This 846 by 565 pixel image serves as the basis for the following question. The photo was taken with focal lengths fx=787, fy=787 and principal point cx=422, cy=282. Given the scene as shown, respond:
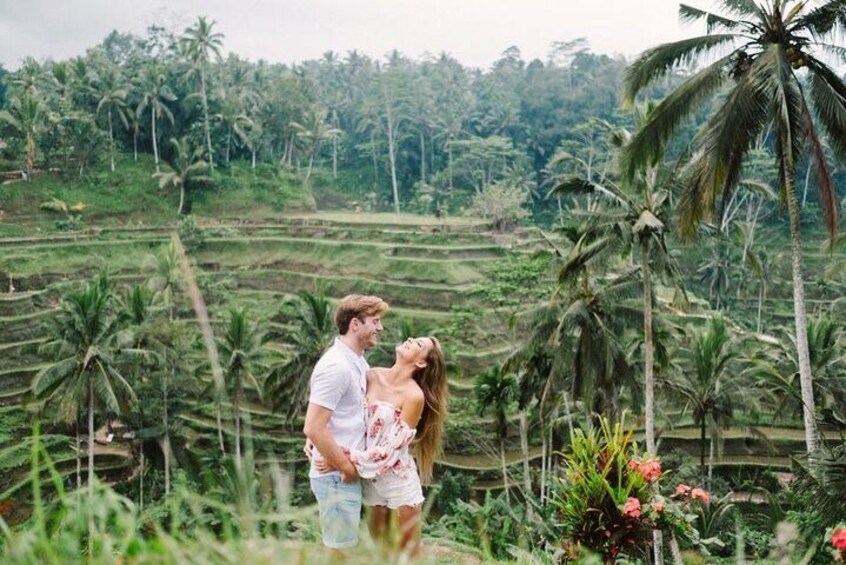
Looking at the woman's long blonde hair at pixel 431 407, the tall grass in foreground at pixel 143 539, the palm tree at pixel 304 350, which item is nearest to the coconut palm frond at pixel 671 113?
the woman's long blonde hair at pixel 431 407

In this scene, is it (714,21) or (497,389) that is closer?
(714,21)

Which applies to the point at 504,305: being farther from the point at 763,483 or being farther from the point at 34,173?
the point at 34,173

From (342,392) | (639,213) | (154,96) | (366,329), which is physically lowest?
(342,392)

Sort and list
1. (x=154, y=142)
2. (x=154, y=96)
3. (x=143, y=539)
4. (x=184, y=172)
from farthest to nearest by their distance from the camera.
A: (x=154, y=142) < (x=154, y=96) < (x=184, y=172) < (x=143, y=539)

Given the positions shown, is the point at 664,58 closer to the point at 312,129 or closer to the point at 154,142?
the point at 154,142

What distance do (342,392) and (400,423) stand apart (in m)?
0.30

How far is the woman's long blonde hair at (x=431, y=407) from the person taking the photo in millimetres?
3539

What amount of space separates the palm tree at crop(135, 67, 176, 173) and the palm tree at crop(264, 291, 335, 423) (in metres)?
20.7

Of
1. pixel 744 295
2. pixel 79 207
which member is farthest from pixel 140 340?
pixel 744 295

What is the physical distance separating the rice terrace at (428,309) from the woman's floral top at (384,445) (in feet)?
0.05

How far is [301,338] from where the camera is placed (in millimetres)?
19484

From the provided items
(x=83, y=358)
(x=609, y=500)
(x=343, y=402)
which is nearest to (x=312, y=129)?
(x=83, y=358)

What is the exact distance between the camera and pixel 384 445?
3352 millimetres

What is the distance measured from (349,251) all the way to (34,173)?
Result: 14722 millimetres
